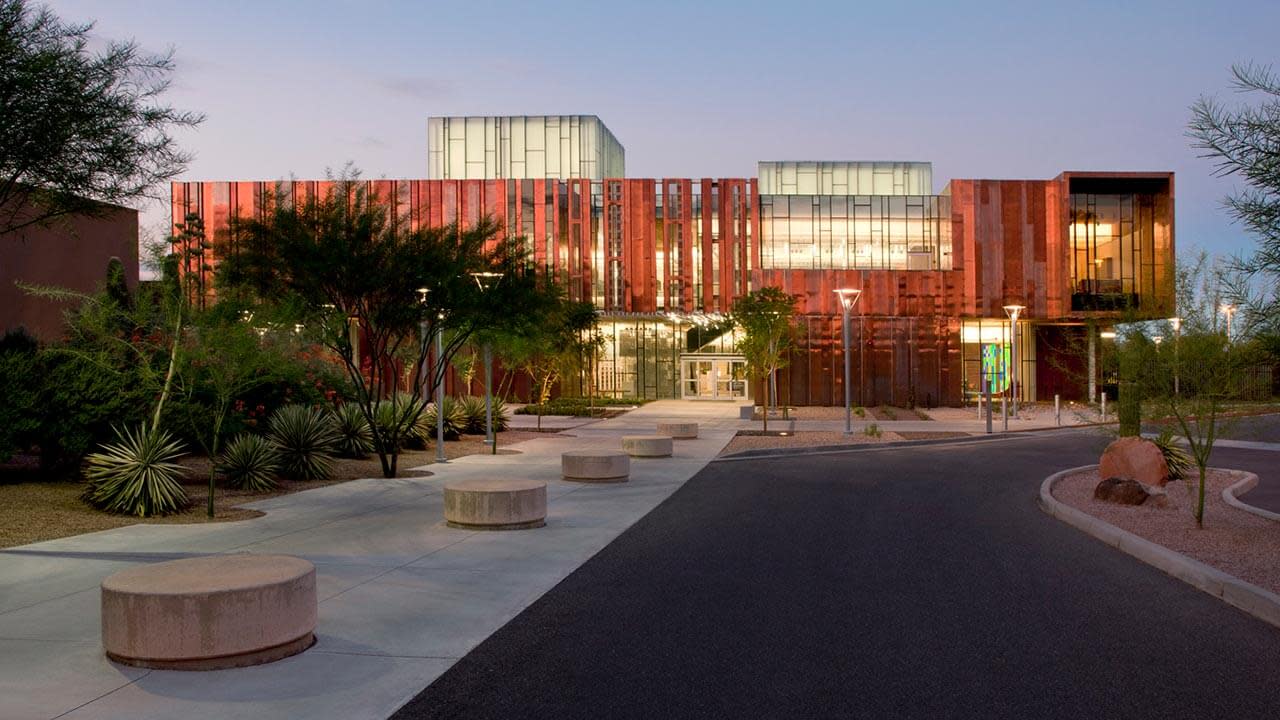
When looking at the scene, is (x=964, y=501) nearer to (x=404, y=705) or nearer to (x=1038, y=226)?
(x=404, y=705)

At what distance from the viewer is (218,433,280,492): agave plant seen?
1808cm

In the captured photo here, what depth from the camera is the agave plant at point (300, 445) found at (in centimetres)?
1977

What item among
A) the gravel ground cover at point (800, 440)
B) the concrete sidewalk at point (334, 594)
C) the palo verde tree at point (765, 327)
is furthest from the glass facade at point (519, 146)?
the concrete sidewalk at point (334, 594)

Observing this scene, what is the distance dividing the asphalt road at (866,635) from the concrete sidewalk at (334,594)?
18.3 inches

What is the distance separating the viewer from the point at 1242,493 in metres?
18.0

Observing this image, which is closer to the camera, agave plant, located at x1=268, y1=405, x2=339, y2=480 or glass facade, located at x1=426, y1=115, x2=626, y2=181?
agave plant, located at x1=268, y1=405, x2=339, y2=480

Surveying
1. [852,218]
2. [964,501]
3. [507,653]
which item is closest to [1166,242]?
[852,218]

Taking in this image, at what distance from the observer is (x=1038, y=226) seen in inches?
2277

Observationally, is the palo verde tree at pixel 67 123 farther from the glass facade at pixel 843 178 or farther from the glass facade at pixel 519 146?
the glass facade at pixel 843 178

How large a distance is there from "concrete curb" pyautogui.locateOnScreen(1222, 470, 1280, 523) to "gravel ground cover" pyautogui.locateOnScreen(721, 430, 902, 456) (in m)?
11.7

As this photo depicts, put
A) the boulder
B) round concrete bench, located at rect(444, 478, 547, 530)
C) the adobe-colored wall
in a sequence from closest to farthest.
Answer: round concrete bench, located at rect(444, 478, 547, 530)
the boulder
the adobe-colored wall

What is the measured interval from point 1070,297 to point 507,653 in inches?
2210

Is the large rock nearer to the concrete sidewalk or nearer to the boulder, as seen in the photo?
the boulder

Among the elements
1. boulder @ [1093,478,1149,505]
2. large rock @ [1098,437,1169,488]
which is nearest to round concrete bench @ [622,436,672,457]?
large rock @ [1098,437,1169,488]
